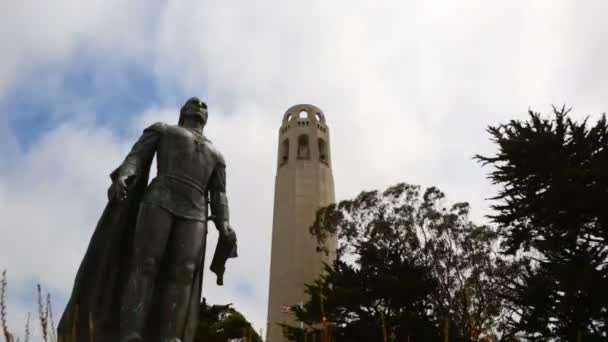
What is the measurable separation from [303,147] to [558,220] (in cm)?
2490

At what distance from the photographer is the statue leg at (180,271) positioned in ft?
13.3

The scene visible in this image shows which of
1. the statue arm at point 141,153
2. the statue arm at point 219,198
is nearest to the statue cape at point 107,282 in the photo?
the statue arm at point 141,153

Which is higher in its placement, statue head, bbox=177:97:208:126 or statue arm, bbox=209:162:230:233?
statue head, bbox=177:97:208:126

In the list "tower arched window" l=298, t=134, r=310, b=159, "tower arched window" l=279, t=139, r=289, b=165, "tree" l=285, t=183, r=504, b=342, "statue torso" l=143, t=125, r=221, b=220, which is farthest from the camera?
"tower arched window" l=279, t=139, r=289, b=165

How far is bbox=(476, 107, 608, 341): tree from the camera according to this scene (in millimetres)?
11875

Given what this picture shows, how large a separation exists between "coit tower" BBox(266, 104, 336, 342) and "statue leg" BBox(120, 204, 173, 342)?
23027 mm

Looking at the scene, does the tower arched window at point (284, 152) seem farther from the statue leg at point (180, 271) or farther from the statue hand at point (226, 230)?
the statue leg at point (180, 271)

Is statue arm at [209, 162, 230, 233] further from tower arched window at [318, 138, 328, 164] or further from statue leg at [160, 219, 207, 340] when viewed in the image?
tower arched window at [318, 138, 328, 164]

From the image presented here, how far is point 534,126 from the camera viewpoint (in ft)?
51.5

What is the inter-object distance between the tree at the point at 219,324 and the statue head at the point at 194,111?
13.9 meters

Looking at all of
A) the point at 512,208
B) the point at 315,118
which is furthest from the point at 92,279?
the point at 315,118

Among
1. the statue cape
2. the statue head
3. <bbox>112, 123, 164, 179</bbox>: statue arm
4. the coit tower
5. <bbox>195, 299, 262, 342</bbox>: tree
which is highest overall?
the coit tower

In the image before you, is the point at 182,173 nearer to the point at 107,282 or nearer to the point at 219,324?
the point at 107,282

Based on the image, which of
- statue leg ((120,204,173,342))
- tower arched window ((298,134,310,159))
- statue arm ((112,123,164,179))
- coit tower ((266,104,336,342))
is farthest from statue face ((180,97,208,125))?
tower arched window ((298,134,310,159))
